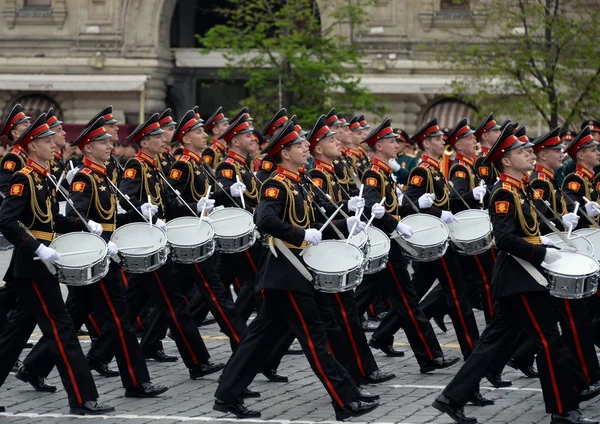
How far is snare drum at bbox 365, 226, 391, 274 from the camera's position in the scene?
10.6 metres

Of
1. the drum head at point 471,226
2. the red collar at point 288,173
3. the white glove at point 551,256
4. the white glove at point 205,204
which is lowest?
the white glove at point 205,204

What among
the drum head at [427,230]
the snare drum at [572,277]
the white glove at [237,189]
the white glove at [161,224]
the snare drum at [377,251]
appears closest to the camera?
the snare drum at [572,277]

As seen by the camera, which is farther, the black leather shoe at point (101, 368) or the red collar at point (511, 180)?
the black leather shoe at point (101, 368)

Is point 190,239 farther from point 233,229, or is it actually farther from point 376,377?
point 376,377

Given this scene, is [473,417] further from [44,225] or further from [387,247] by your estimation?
[44,225]

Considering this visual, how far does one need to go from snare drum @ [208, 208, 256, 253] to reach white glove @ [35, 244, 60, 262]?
2.72 meters

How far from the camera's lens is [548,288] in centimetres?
891

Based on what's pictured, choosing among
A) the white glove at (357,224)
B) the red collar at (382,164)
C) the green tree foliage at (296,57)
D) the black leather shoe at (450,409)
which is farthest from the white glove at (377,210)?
the green tree foliage at (296,57)

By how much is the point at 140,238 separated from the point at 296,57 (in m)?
20.3

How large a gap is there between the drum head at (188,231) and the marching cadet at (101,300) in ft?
2.28

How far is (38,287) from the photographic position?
31.3 feet

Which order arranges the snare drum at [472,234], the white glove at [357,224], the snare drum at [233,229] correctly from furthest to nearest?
the snare drum at [233,229] < the snare drum at [472,234] < the white glove at [357,224]

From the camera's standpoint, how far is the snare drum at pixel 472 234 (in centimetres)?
1137

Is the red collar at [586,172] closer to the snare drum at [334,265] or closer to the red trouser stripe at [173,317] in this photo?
the snare drum at [334,265]
